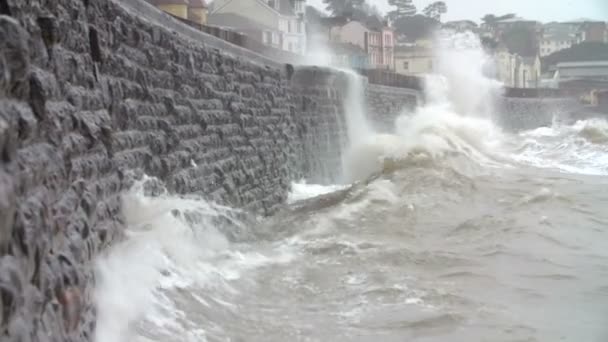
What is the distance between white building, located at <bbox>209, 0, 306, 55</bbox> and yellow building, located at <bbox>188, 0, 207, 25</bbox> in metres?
1.06

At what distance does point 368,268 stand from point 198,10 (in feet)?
71.2

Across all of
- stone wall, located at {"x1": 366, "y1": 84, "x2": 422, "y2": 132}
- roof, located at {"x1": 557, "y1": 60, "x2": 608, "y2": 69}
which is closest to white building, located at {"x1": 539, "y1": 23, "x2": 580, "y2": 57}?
roof, located at {"x1": 557, "y1": 60, "x2": 608, "y2": 69}

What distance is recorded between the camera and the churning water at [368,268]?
5.18 metres

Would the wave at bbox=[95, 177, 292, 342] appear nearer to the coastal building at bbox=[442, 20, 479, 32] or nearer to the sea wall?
the sea wall

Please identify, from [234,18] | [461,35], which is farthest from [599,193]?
[461,35]

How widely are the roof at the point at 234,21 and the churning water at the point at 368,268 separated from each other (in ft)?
56.4

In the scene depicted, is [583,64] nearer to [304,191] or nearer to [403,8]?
[304,191]

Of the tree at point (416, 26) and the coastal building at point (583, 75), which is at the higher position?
the tree at point (416, 26)

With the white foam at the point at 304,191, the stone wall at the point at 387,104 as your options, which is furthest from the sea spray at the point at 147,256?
the stone wall at the point at 387,104

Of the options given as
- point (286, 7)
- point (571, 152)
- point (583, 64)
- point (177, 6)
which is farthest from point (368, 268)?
point (286, 7)

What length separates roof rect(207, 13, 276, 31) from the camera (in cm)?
3001

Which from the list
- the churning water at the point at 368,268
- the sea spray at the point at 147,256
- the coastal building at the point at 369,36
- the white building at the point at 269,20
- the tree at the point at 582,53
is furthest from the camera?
the coastal building at the point at 369,36

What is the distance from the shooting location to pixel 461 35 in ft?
147

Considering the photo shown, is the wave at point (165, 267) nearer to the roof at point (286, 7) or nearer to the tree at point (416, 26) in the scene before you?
the roof at point (286, 7)
